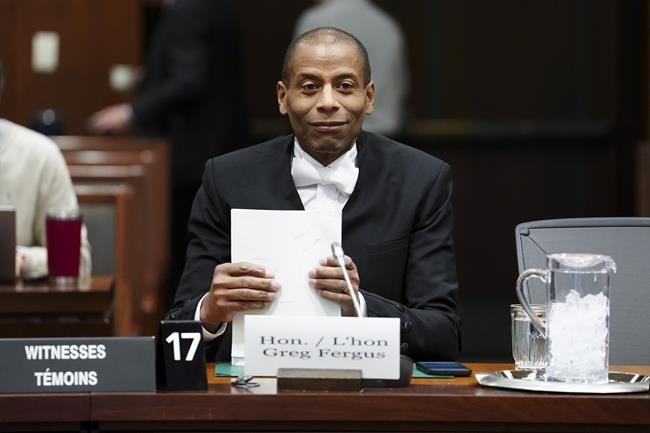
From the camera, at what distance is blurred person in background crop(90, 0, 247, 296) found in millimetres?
7223

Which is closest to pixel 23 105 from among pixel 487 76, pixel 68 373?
pixel 487 76

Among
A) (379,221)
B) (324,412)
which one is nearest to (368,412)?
(324,412)

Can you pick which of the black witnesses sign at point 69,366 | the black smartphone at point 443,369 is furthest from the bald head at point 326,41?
the black witnesses sign at point 69,366

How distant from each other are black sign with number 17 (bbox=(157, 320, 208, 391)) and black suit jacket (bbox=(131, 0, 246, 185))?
470cm

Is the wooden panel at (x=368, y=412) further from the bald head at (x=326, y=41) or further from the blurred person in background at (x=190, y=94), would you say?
the blurred person in background at (x=190, y=94)

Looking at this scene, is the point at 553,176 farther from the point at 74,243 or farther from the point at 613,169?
the point at 74,243

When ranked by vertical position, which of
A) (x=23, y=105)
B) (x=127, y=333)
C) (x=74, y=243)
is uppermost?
(x=23, y=105)

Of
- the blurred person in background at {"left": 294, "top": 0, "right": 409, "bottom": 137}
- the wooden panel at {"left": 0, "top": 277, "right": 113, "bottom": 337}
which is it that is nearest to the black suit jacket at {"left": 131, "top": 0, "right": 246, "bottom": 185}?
the blurred person in background at {"left": 294, "top": 0, "right": 409, "bottom": 137}

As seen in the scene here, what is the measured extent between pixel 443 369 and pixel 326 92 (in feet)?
2.22

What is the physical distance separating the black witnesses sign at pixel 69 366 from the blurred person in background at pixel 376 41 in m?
4.65

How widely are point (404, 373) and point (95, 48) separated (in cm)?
670

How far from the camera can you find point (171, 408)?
2.50 m

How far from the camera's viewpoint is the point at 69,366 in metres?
2.54

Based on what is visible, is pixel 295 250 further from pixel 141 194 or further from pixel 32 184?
pixel 141 194
